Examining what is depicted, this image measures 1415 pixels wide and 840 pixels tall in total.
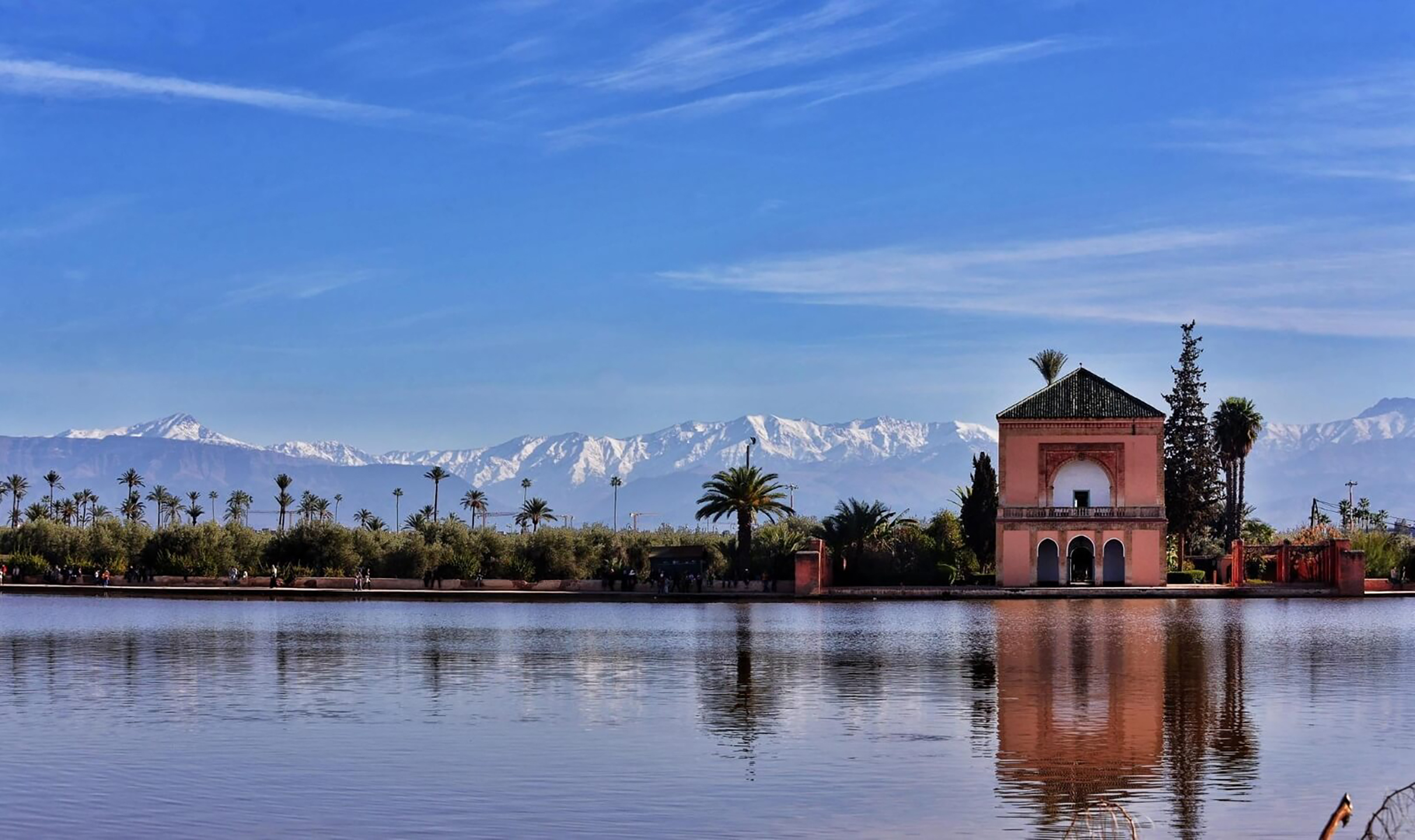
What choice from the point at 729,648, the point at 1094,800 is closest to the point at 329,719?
the point at 1094,800

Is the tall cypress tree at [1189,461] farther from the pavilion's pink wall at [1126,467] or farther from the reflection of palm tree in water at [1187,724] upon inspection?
the reflection of palm tree in water at [1187,724]

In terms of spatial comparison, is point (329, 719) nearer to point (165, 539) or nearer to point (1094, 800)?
point (1094, 800)

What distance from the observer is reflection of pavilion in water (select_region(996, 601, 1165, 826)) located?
52.0 feet

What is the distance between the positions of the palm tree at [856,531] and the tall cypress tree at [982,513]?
14.5 ft

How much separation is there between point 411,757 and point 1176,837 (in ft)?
25.0

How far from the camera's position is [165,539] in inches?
2879

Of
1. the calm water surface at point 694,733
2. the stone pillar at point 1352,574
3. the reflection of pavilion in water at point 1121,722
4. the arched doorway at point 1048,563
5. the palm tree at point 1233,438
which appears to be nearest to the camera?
the calm water surface at point 694,733

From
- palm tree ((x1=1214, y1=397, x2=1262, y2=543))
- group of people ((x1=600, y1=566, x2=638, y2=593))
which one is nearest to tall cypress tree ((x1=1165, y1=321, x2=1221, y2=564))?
palm tree ((x1=1214, y1=397, x2=1262, y2=543))

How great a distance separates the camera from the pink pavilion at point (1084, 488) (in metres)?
65.8

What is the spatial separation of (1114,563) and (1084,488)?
3050mm

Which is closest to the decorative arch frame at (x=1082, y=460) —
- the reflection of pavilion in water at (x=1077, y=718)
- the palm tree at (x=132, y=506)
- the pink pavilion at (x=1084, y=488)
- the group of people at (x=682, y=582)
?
the pink pavilion at (x=1084, y=488)

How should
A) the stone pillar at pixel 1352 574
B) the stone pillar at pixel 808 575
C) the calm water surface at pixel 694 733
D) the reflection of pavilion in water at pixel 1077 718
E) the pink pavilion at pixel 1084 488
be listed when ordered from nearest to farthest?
the calm water surface at pixel 694 733, the reflection of pavilion in water at pixel 1077 718, the stone pillar at pixel 1352 574, the stone pillar at pixel 808 575, the pink pavilion at pixel 1084 488

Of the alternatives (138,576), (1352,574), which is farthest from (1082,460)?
(138,576)

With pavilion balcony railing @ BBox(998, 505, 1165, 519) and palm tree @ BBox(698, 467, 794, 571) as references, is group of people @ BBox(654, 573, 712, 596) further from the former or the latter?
Result: pavilion balcony railing @ BBox(998, 505, 1165, 519)
